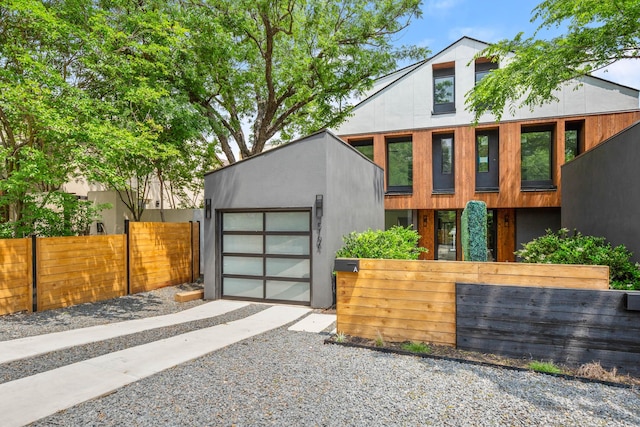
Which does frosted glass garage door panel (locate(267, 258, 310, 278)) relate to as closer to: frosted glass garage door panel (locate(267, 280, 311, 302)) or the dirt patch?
frosted glass garage door panel (locate(267, 280, 311, 302))

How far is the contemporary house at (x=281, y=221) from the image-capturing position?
7160 millimetres

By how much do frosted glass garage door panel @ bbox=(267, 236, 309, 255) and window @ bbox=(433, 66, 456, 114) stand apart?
8.93m

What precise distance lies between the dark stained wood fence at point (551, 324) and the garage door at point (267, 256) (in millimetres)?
3789

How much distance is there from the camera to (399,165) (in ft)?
44.8

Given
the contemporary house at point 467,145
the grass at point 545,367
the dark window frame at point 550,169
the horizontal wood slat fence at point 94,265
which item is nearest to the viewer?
the grass at point 545,367

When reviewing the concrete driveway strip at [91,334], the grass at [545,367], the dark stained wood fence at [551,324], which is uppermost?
the dark stained wood fence at [551,324]

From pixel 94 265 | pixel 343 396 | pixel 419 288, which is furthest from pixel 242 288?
pixel 343 396

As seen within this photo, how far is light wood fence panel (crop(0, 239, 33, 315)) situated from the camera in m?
6.12

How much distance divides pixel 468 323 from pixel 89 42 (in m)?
9.03

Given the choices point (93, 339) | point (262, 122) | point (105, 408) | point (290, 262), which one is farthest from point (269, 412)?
point (262, 122)

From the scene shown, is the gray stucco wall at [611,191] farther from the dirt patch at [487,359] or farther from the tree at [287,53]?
the tree at [287,53]

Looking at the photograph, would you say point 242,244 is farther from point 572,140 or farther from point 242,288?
point 572,140

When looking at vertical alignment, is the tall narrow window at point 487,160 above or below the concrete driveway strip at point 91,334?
above

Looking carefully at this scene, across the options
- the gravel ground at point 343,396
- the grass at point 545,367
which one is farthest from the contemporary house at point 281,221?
the grass at point 545,367
